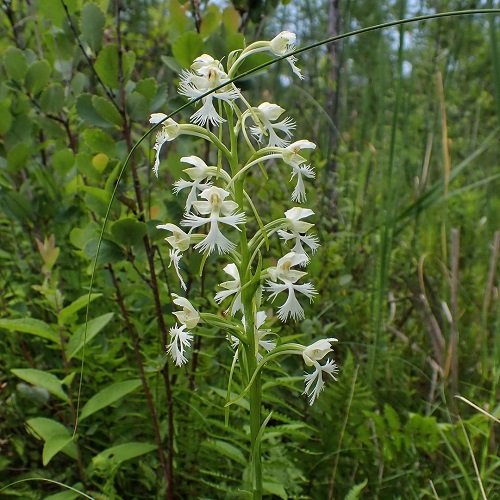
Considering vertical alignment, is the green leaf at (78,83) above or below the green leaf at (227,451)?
above

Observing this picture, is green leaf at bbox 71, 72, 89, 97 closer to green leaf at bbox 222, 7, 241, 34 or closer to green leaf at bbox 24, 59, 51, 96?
green leaf at bbox 24, 59, 51, 96

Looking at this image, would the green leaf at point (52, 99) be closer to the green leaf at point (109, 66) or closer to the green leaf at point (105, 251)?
the green leaf at point (109, 66)

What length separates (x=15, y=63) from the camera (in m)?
1.92

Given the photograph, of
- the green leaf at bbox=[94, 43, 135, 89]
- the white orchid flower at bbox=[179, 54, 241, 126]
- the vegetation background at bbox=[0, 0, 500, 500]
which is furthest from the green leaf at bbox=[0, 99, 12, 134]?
the white orchid flower at bbox=[179, 54, 241, 126]

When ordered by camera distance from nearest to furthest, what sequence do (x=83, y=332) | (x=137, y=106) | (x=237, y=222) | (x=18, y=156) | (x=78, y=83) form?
(x=237, y=222) < (x=83, y=332) < (x=137, y=106) < (x=18, y=156) < (x=78, y=83)

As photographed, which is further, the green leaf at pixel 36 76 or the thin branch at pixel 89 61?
the green leaf at pixel 36 76

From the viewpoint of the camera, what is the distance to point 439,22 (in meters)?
3.50

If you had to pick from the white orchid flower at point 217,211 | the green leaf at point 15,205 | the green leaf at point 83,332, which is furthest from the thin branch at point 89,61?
the white orchid flower at point 217,211

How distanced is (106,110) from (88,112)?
0.23ft

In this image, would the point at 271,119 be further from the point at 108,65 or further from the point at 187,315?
the point at 108,65

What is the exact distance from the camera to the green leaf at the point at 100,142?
1.70 meters

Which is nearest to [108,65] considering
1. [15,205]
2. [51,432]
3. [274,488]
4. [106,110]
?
[106,110]

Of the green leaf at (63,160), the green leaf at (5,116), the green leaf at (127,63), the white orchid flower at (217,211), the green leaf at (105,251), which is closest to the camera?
the white orchid flower at (217,211)

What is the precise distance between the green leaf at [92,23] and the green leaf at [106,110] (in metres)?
0.17
